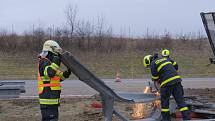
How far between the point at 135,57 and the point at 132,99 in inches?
1058

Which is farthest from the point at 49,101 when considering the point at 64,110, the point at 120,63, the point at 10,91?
the point at 120,63

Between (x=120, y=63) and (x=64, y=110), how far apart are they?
20.9 m

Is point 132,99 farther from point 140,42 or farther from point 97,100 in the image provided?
point 140,42

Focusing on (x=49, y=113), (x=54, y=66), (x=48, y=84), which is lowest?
(x=49, y=113)

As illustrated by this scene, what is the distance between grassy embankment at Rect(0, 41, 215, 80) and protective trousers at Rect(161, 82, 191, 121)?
59.8 ft

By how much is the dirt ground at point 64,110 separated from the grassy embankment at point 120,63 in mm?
13638

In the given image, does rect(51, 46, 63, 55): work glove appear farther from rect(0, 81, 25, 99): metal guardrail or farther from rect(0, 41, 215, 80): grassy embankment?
rect(0, 41, 215, 80): grassy embankment

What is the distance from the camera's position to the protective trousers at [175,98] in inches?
360

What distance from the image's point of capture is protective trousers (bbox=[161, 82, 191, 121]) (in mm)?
9145

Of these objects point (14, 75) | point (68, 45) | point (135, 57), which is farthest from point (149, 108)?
point (68, 45)

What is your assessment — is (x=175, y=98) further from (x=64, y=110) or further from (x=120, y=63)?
(x=120, y=63)

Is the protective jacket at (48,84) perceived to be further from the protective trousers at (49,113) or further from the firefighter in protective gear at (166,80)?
the firefighter in protective gear at (166,80)

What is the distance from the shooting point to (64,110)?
11984 mm

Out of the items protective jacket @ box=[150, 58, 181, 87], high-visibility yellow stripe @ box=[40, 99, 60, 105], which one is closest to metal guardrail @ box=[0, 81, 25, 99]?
high-visibility yellow stripe @ box=[40, 99, 60, 105]
